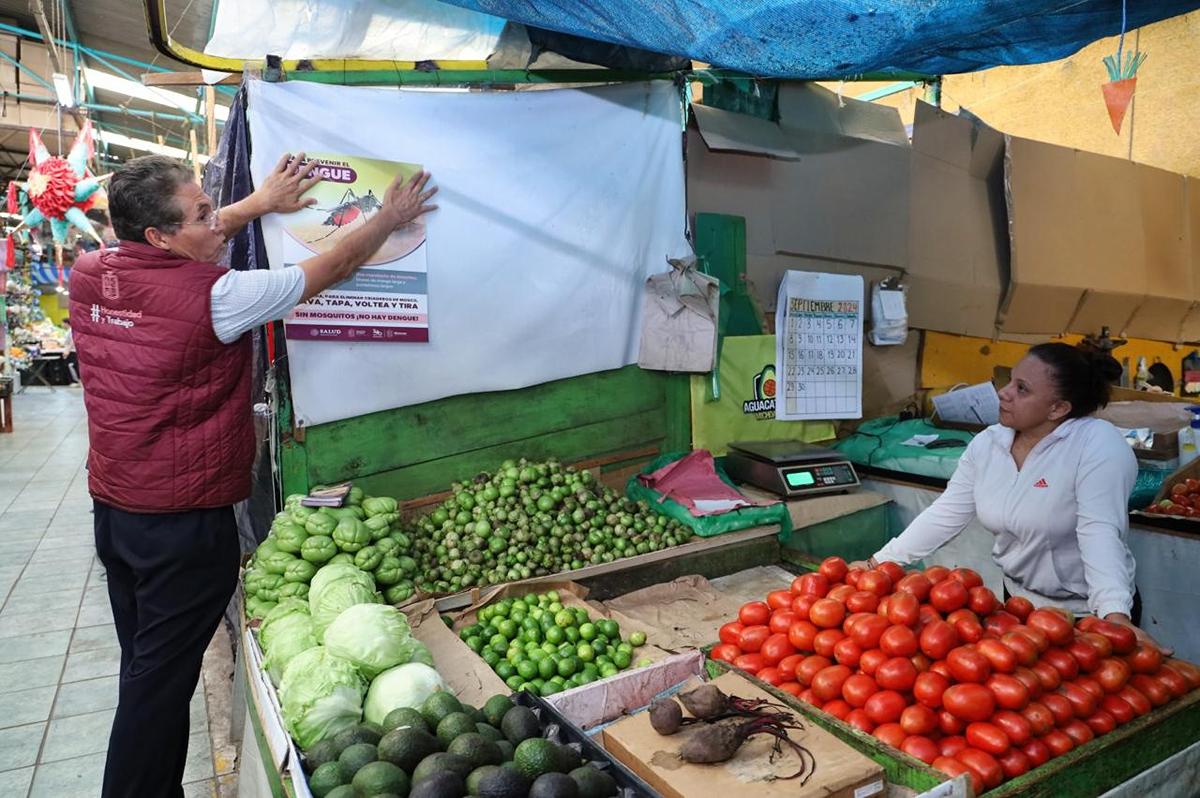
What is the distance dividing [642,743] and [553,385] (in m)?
2.47

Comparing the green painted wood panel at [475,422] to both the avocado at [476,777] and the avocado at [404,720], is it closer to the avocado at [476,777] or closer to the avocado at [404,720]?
the avocado at [404,720]

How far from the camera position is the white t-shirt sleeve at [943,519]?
2.89m

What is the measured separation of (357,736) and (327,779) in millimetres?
174

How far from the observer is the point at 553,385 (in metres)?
4.08

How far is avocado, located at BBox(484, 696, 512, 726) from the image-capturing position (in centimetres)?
188

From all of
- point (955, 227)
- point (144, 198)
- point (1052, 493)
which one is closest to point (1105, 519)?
point (1052, 493)

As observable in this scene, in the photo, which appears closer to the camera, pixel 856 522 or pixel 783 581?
pixel 783 581

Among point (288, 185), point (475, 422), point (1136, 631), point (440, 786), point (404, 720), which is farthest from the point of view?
point (475, 422)

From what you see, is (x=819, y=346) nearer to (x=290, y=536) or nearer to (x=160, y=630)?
(x=290, y=536)

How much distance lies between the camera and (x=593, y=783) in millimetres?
1570

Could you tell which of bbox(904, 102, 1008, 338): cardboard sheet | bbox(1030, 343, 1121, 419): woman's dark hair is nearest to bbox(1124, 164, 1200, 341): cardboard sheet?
bbox(904, 102, 1008, 338): cardboard sheet

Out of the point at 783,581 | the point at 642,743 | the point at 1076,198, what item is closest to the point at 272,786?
the point at 642,743

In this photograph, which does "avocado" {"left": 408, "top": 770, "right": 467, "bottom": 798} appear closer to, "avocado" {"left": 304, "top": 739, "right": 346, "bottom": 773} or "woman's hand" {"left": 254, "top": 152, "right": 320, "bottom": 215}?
"avocado" {"left": 304, "top": 739, "right": 346, "bottom": 773}

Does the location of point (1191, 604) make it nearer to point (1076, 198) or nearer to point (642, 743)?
point (642, 743)
